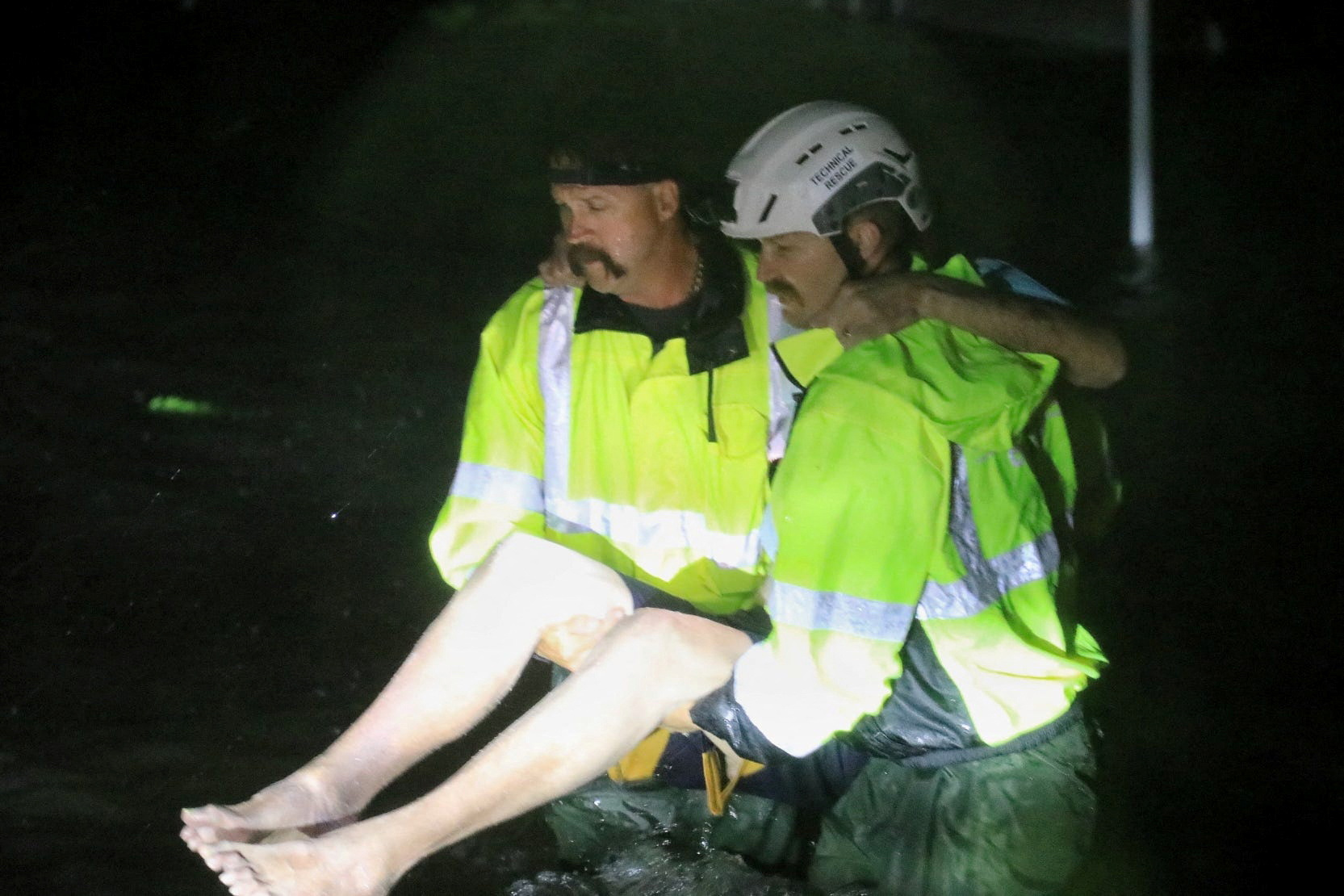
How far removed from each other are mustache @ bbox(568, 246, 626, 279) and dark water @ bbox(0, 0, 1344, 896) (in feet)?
1.57

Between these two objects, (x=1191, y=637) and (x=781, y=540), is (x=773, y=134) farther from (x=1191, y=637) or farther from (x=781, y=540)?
(x=1191, y=637)

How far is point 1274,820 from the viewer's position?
3910mm

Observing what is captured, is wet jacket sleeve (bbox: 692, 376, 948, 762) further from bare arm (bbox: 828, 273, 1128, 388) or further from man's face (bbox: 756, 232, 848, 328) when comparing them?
man's face (bbox: 756, 232, 848, 328)

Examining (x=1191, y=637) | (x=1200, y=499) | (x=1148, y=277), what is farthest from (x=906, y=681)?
(x=1148, y=277)

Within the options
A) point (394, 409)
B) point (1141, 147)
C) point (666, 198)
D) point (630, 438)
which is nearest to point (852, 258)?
point (666, 198)

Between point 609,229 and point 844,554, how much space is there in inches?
44.5

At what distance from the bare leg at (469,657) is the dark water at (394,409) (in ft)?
1.43

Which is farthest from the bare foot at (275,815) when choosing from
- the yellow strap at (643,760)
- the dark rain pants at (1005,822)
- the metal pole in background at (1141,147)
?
the metal pole in background at (1141,147)

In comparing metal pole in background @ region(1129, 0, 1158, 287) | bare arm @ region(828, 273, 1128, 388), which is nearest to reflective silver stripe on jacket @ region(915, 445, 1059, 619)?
bare arm @ region(828, 273, 1128, 388)

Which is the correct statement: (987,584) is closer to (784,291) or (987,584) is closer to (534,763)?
(784,291)

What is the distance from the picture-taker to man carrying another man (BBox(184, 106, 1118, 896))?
275 cm

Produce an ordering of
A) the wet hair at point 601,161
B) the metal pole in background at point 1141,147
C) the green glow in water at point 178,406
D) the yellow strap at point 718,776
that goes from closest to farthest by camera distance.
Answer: the yellow strap at point 718,776 < the wet hair at point 601,161 < the green glow in water at point 178,406 < the metal pole in background at point 1141,147

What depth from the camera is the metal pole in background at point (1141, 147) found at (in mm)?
7980

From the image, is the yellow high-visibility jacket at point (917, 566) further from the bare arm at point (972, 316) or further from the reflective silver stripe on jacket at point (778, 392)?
the reflective silver stripe on jacket at point (778, 392)
